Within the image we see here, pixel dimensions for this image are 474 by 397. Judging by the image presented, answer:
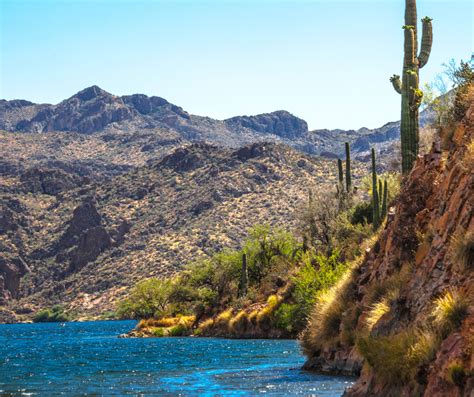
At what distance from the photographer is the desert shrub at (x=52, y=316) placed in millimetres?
170875

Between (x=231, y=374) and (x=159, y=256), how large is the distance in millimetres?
136852

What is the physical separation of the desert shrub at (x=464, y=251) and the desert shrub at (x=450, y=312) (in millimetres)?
836

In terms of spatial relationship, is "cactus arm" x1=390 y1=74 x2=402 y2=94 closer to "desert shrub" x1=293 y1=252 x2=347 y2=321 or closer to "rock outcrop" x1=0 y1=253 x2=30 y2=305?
"desert shrub" x1=293 y1=252 x2=347 y2=321

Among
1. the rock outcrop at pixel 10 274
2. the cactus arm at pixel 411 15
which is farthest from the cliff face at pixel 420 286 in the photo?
the rock outcrop at pixel 10 274

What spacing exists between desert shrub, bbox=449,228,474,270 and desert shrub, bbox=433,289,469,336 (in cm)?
84

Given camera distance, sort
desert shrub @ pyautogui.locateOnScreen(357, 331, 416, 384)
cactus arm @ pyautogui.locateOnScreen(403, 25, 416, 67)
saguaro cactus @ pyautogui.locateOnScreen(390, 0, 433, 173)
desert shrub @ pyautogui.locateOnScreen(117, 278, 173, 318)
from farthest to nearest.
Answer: desert shrub @ pyautogui.locateOnScreen(117, 278, 173, 318) → cactus arm @ pyautogui.locateOnScreen(403, 25, 416, 67) → saguaro cactus @ pyautogui.locateOnScreen(390, 0, 433, 173) → desert shrub @ pyautogui.locateOnScreen(357, 331, 416, 384)

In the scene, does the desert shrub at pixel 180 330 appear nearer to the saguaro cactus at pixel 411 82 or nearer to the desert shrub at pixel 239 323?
the desert shrub at pixel 239 323

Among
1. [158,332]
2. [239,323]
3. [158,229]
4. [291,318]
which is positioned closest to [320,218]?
[291,318]

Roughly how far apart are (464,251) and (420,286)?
2375 millimetres

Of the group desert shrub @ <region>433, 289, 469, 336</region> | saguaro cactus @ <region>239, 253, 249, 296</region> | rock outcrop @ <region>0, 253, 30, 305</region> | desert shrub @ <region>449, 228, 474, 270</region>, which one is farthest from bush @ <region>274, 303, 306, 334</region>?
rock outcrop @ <region>0, 253, 30, 305</region>

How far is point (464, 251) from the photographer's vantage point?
14.0 metres

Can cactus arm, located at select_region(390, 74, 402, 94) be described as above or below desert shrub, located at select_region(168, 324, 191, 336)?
above

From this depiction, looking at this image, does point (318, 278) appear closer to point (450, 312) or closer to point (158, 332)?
point (450, 312)

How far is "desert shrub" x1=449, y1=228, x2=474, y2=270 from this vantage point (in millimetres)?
13875
